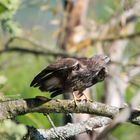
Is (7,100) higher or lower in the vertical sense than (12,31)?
lower

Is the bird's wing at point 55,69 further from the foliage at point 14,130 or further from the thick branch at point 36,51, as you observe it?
the thick branch at point 36,51

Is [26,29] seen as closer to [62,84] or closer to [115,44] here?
[115,44]

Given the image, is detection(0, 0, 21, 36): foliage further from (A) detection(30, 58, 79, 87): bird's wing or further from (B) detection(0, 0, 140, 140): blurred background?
(B) detection(0, 0, 140, 140): blurred background

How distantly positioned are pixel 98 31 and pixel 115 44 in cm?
43

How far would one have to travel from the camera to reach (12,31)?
255 cm

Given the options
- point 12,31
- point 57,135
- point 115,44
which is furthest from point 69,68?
point 115,44

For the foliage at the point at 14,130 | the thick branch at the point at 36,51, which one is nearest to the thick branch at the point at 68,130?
the foliage at the point at 14,130

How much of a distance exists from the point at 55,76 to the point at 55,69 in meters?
0.05

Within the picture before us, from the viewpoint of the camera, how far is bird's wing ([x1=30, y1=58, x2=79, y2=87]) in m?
1.99

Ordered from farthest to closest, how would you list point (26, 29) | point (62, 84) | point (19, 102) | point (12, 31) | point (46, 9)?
point (26, 29), point (46, 9), point (12, 31), point (62, 84), point (19, 102)

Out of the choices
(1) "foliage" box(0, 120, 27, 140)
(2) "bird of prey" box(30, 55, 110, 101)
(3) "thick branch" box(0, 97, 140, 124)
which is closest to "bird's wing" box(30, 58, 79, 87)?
(2) "bird of prey" box(30, 55, 110, 101)

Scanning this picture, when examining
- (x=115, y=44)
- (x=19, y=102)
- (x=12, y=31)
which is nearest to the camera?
(x=19, y=102)

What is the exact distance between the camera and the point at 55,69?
2023 millimetres

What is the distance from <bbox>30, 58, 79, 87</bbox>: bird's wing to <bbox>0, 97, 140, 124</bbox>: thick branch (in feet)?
0.50
